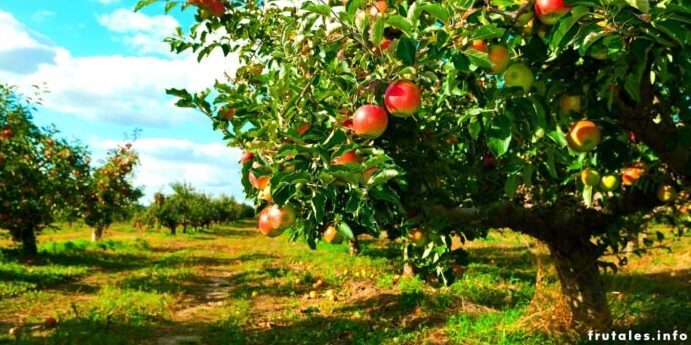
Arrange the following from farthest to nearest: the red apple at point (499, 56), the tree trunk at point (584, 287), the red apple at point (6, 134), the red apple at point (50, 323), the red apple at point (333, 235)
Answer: the red apple at point (6, 134) → the red apple at point (50, 323) → the tree trunk at point (584, 287) → the red apple at point (333, 235) → the red apple at point (499, 56)

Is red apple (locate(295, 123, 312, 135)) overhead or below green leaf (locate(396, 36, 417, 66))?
below

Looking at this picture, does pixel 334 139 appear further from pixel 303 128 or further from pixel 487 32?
pixel 487 32

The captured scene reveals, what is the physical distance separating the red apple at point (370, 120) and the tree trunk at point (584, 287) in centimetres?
458

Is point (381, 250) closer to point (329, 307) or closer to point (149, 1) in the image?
point (329, 307)

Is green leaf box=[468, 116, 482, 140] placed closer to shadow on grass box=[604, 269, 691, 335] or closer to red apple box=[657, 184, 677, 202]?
red apple box=[657, 184, 677, 202]

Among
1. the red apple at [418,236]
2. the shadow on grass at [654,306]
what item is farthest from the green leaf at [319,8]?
the shadow on grass at [654,306]

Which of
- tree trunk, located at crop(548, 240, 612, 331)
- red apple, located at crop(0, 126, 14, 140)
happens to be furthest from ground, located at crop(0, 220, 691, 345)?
red apple, located at crop(0, 126, 14, 140)

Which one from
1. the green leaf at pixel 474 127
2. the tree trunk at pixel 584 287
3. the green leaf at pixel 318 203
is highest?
the green leaf at pixel 474 127

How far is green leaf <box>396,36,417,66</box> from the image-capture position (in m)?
1.89

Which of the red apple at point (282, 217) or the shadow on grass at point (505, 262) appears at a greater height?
the red apple at point (282, 217)

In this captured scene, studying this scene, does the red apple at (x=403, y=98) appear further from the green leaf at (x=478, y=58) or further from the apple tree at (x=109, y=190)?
the apple tree at (x=109, y=190)

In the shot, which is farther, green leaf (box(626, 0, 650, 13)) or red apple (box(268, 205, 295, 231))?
red apple (box(268, 205, 295, 231))

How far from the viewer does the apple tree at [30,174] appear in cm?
1191

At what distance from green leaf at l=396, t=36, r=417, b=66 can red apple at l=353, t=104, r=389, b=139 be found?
Result: 0.93ft
